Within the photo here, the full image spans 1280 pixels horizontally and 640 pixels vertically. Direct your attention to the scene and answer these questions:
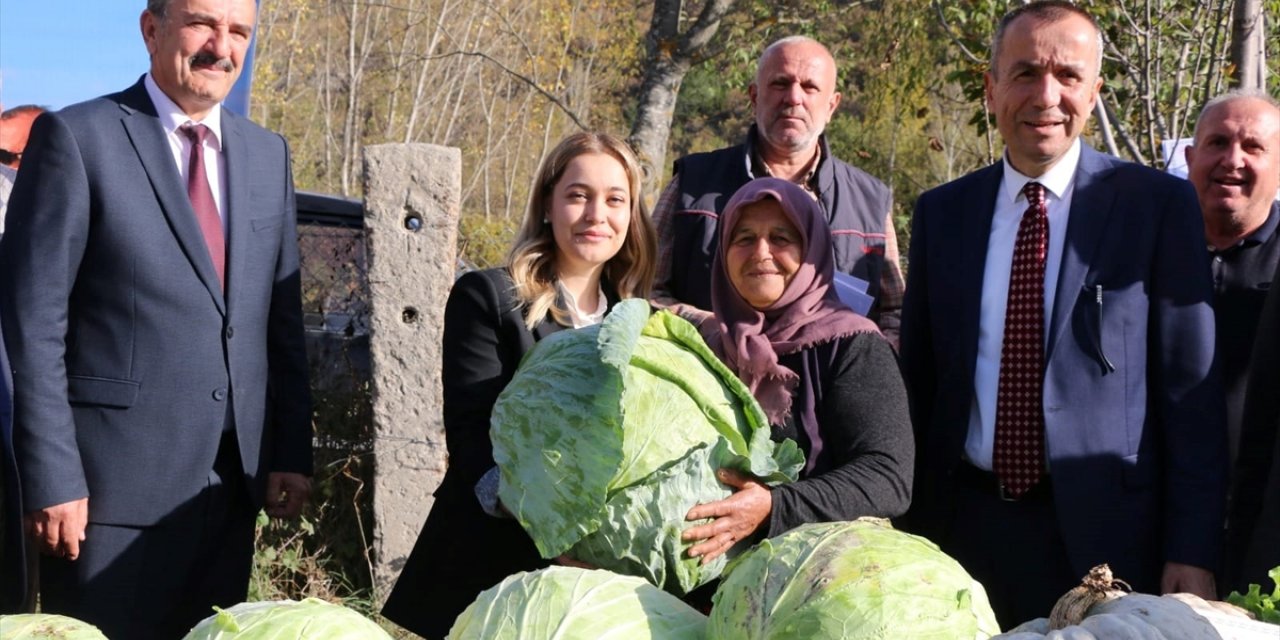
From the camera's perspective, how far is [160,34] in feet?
10.3

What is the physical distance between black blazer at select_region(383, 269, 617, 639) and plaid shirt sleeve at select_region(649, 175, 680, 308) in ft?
3.32

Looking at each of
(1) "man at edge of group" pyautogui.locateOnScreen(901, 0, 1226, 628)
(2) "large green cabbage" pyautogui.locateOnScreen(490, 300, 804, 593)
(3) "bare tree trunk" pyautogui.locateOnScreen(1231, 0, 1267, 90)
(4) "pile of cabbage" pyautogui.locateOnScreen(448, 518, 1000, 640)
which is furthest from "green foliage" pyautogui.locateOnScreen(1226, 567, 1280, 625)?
(3) "bare tree trunk" pyautogui.locateOnScreen(1231, 0, 1267, 90)

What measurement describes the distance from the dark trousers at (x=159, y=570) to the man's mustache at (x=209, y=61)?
1040mm

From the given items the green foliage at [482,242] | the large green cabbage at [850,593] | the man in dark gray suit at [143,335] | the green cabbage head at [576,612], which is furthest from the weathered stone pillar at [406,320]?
the green foliage at [482,242]

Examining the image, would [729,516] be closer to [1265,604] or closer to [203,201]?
[1265,604]

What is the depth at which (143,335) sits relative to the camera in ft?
9.94

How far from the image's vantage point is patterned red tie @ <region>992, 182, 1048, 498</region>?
2797 mm

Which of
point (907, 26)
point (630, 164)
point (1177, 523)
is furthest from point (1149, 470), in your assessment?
point (907, 26)

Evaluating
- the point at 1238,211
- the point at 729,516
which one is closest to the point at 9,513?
the point at 729,516

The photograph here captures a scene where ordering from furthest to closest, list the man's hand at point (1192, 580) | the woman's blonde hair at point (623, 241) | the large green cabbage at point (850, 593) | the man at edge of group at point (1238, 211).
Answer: the man at edge of group at point (1238, 211) → the woman's blonde hair at point (623, 241) → the man's hand at point (1192, 580) → the large green cabbage at point (850, 593)

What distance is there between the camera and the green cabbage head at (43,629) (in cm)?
156

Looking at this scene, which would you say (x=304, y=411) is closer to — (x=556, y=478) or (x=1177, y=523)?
(x=556, y=478)

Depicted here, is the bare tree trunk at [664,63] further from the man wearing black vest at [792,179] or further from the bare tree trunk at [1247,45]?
the bare tree trunk at [1247,45]

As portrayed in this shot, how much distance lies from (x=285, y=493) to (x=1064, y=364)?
2272 mm
